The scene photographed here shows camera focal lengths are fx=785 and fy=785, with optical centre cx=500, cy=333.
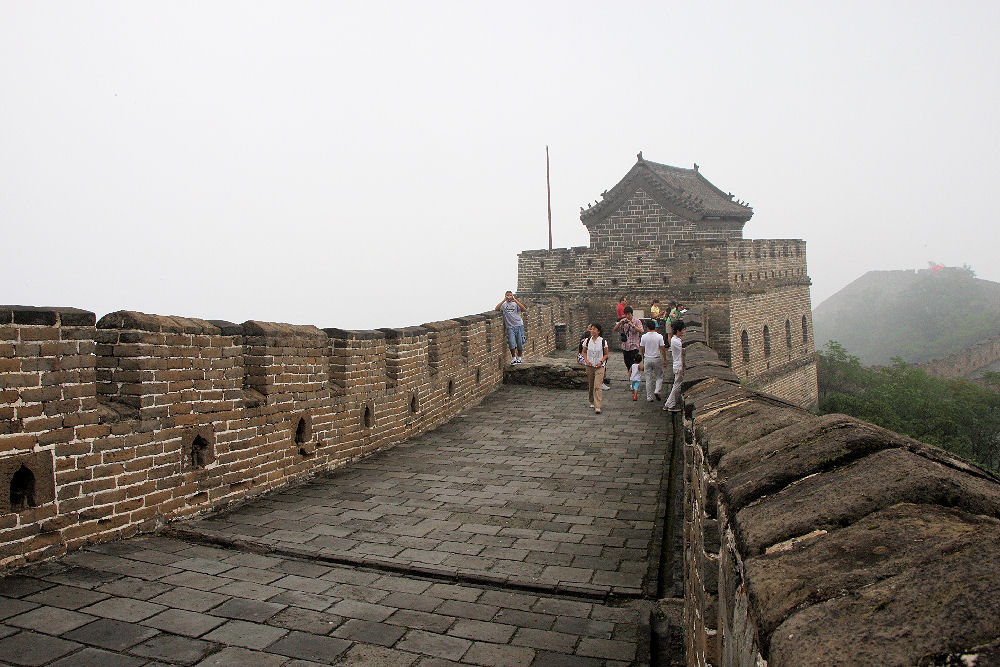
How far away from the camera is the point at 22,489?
4152 mm

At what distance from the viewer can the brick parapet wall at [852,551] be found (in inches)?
40.9

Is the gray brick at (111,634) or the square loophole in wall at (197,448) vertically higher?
the square loophole in wall at (197,448)

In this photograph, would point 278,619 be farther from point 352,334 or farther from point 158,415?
point 352,334

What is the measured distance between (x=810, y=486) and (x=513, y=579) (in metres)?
3.00

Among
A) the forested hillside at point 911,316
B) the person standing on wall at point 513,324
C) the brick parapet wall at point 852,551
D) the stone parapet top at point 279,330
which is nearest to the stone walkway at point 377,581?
the stone parapet top at point 279,330

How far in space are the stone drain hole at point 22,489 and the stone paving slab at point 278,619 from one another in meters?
0.33

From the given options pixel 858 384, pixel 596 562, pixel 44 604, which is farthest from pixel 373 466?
pixel 858 384

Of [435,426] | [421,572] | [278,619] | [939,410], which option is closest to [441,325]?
[435,426]

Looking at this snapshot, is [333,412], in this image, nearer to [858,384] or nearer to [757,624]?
[757,624]

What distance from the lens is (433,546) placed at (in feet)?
16.7

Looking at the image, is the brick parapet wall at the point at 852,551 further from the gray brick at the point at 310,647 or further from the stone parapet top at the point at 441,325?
the stone parapet top at the point at 441,325

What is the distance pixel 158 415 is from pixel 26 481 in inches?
40.1

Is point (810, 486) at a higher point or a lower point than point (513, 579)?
higher

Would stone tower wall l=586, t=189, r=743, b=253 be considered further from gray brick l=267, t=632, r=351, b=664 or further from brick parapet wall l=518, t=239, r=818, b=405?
gray brick l=267, t=632, r=351, b=664
